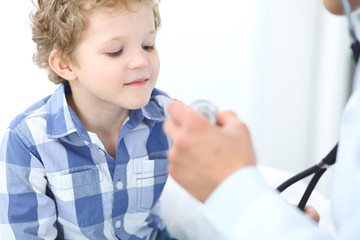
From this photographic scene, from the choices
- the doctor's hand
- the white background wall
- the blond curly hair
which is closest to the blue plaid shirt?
the blond curly hair

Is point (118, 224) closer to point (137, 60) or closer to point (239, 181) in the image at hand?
point (137, 60)

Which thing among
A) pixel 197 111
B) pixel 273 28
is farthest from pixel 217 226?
pixel 273 28

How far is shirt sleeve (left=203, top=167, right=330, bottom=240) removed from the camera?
655 millimetres

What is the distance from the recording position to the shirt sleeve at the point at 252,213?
65cm

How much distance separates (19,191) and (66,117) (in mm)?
207

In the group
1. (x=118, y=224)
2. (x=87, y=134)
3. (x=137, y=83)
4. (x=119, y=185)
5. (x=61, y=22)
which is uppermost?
(x=61, y=22)

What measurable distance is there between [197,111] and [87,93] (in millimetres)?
554

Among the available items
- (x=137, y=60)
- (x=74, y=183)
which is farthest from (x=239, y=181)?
(x=74, y=183)

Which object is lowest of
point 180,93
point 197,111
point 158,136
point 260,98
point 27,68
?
point 260,98

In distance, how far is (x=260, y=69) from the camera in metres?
2.24

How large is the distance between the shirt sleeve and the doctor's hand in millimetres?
17

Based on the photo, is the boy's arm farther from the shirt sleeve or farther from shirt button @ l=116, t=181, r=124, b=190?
the shirt sleeve

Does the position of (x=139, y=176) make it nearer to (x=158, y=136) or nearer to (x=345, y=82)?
(x=158, y=136)

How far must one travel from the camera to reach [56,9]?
1172 mm
